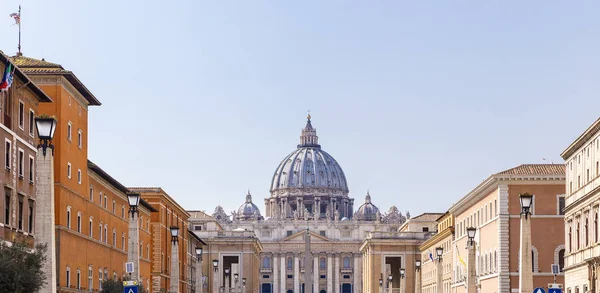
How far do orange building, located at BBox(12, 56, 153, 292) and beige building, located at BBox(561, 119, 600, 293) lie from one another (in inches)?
1051

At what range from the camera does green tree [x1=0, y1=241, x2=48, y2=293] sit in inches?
1506

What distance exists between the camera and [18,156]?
52219mm

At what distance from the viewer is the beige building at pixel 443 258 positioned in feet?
412

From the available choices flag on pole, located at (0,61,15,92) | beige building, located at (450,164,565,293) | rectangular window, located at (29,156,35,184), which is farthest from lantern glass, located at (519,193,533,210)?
beige building, located at (450,164,565,293)

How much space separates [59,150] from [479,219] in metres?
46.6

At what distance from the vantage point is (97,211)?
252 ft

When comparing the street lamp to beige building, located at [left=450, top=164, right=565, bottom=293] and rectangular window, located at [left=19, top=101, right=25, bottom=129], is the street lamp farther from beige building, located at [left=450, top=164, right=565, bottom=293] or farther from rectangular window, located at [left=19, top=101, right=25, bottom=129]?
beige building, located at [left=450, top=164, right=565, bottom=293]

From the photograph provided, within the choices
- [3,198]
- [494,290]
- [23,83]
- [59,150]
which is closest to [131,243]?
[3,198]

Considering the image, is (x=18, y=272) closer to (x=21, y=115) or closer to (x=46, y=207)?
(x=46, y=207)

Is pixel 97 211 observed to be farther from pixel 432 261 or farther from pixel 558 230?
pixel 432 261

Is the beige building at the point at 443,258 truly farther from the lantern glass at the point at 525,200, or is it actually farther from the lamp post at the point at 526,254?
the lantern glass at the point at 525,200

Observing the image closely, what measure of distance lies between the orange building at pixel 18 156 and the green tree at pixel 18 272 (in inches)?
351

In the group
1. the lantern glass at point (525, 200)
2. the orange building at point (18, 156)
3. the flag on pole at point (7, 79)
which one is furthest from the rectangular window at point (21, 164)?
the lantern glass at point (525, 200)

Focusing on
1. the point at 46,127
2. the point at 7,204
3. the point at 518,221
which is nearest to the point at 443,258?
the point at 518,221
